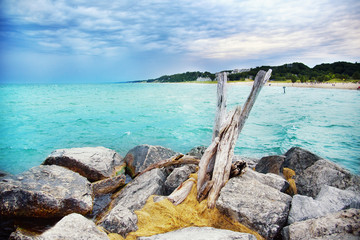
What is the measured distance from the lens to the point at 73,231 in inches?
136

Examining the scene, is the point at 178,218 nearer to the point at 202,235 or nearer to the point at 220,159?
the point at 202,235

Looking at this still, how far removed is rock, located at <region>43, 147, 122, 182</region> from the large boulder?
138 inches

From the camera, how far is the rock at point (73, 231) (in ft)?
10.9

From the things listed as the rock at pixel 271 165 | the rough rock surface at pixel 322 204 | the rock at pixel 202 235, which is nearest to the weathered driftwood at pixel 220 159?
the rock at pixel 202 235

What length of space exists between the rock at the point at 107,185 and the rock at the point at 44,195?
0.89 meters

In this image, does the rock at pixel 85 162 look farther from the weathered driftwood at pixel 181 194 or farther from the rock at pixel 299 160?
the rock at pixel 299 160

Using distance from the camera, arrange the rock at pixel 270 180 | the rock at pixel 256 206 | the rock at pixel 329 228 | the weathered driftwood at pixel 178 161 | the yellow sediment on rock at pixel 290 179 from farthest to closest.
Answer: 1. the weathered driftwood at pixel 178 161
2. the yellow sediment on rock at pixel 290 179
3. the rock at pixel 270 180
4. the rock at pixel 256 206
5. the rock at pixel 329 228

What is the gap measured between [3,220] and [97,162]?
3239 mm

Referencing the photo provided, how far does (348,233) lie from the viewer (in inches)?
124

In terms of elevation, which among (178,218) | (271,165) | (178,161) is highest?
(178,161)

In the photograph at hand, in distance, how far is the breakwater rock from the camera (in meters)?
3.54

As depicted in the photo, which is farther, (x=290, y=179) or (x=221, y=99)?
(x=221, y=99)

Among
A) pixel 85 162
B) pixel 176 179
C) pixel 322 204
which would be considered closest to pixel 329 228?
pixel 322 204

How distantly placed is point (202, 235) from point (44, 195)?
3798 millimetres
